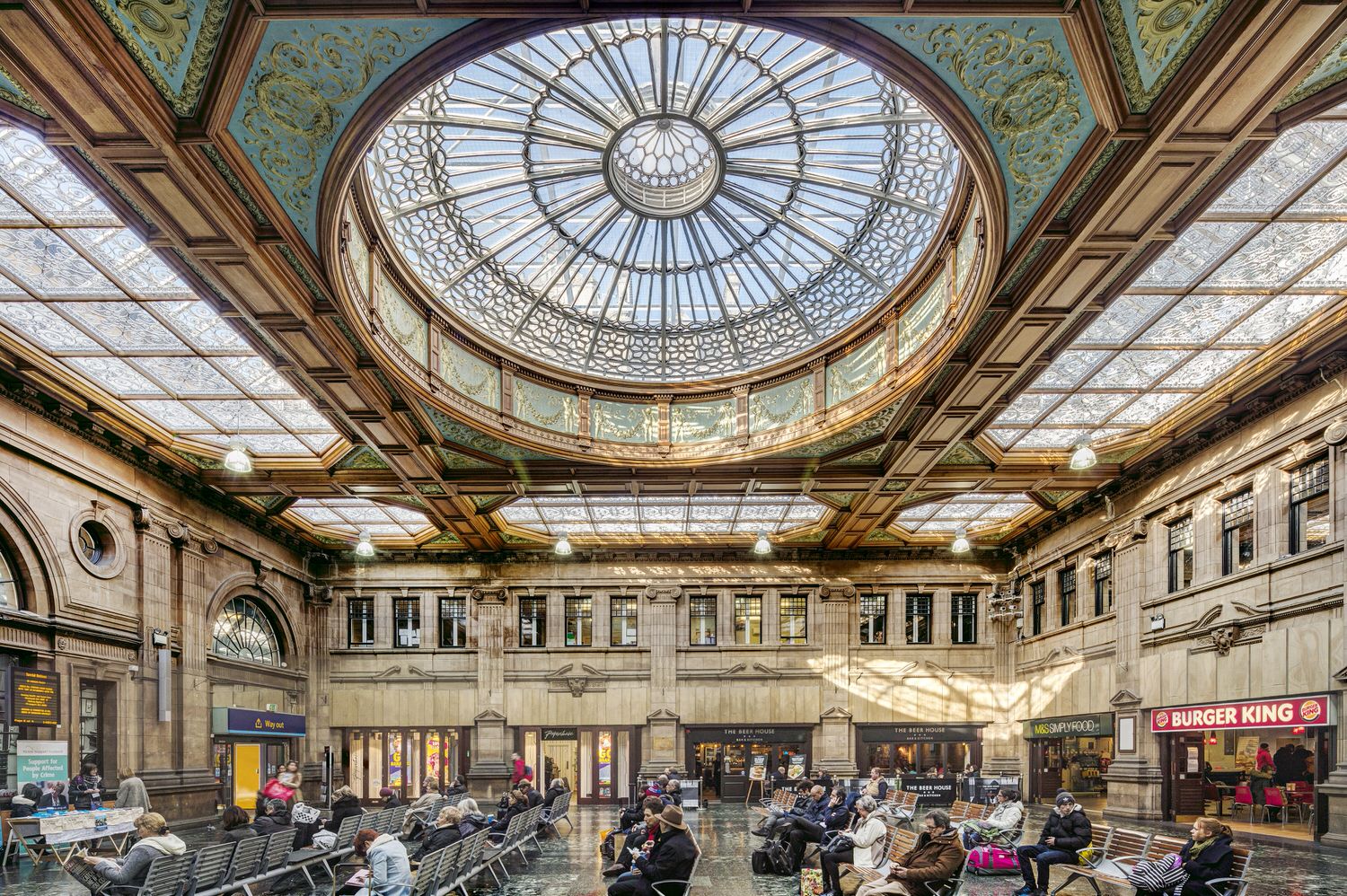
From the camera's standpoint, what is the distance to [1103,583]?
26.8 meters

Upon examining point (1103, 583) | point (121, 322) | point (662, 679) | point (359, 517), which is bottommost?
point (662, 679)

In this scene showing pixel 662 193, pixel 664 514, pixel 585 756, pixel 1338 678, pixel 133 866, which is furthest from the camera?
pixel 585 756

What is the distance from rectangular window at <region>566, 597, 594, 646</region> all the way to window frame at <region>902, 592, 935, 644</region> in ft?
33.3

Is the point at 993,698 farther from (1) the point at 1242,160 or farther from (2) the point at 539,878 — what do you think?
(1) the point at 1242,160

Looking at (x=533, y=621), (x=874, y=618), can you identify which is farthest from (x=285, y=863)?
(x=874, y=618)

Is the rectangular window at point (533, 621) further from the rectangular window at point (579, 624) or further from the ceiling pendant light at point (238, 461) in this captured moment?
the ceiling pendant light at point (238, 461)

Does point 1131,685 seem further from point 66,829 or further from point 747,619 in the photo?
point 66,829

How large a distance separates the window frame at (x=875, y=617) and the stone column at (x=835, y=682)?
52 cm

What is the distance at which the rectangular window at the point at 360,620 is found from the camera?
111 feet

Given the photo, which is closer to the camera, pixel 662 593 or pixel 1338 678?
pixel 1338 678

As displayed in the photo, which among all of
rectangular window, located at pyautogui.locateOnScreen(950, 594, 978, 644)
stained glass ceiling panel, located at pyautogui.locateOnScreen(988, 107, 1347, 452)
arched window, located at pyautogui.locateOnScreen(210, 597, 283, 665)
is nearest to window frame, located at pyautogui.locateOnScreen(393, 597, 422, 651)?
arched window, located at pyautogui.locateOnScreen(210, 597, 283, 665)

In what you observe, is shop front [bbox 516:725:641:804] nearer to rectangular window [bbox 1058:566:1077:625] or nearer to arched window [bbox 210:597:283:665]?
arched window [bbox 210:597:283:665]

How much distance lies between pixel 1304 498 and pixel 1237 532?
7.70 ft

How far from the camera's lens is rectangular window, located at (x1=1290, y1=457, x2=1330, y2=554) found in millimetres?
17641
